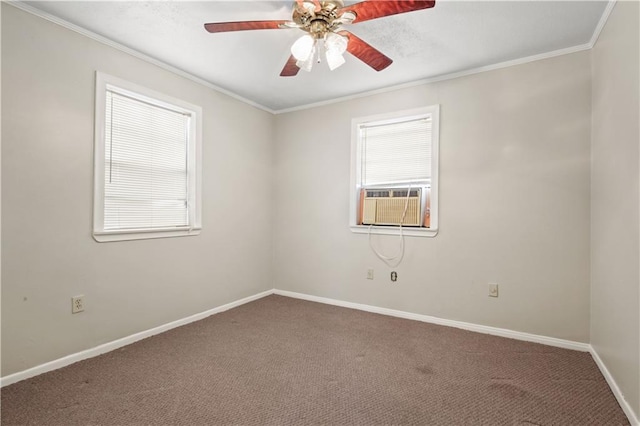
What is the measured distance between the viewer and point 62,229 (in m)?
2.26

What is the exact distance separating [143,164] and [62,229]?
816 millimetres

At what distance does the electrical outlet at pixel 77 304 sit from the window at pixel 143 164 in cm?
45

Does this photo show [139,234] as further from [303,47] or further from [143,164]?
[303,47]

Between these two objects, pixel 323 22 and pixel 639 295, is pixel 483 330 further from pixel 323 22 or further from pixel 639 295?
pixel 323 22

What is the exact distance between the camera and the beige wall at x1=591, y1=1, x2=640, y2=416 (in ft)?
5.56

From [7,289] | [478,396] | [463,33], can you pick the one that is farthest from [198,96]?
[478,396]

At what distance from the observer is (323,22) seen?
72.5 inches

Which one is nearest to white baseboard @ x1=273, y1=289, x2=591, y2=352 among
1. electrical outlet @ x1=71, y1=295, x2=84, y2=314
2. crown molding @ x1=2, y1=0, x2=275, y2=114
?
electrical outlet @ x1=71, y1=295, x2=84, y2=314

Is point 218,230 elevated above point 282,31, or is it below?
below

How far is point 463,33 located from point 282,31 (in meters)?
1.32

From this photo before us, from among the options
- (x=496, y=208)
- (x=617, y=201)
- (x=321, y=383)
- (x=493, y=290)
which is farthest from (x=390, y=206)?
(x=321, y=383)

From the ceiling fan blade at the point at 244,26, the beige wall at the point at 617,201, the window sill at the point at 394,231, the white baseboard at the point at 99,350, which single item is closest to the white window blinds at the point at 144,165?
the white baseboard at the point at 99,350

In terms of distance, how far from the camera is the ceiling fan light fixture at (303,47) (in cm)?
186

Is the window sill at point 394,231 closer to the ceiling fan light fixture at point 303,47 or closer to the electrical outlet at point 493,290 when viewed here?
the electrical outlet at point 493,290
